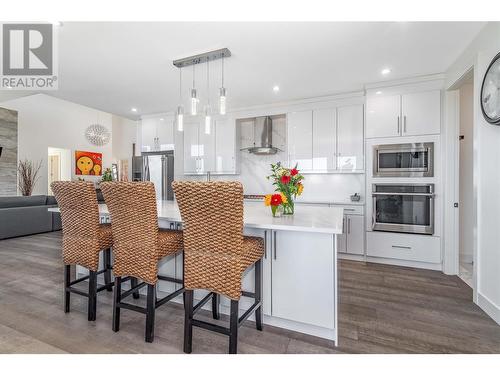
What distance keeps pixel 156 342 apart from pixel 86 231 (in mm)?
1015

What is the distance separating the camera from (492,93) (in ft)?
6.61

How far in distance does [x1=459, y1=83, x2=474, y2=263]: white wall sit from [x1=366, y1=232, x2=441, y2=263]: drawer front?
0.70 metres

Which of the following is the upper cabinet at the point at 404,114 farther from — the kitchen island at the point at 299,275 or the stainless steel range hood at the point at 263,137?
the kitchen island at the point at 299,275

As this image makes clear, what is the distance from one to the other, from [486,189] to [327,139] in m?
2.09

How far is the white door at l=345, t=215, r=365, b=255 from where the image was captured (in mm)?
3463

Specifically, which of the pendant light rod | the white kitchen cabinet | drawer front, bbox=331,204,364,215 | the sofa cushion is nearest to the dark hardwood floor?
drawer front, bbox=331,204,364,215

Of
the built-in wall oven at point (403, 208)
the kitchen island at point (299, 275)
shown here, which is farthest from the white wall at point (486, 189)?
the kitchen island at point (299, 275)

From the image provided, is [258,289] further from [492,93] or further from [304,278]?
[492,93]

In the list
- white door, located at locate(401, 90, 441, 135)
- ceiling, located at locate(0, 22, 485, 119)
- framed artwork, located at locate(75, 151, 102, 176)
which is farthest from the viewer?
framed artwork, located at locate(75, 151, 102, 176)

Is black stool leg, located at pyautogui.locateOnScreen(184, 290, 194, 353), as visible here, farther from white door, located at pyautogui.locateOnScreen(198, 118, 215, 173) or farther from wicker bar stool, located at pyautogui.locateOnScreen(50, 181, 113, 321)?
white door, located at pyautogui.locateOnScreen(198, 118, 215, 173)

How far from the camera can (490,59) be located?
6.87 feet

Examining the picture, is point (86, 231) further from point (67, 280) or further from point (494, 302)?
point (494, 302)
